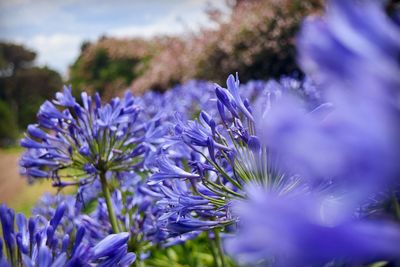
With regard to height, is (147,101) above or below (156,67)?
below

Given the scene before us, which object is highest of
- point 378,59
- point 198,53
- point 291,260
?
point 198,53

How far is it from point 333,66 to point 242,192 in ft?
3.23

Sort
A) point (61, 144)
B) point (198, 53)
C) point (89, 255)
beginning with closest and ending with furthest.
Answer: point (89, 255) < point (61, 144) < point (198, 53)

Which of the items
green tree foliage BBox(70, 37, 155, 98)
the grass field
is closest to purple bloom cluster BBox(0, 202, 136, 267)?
the grass field

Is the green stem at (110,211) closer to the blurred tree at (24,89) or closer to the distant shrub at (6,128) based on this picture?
the distant shrub at (6,128)

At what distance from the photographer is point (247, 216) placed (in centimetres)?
48

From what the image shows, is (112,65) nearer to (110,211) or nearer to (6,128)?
(6,128)

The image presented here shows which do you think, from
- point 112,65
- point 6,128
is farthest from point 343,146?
point 6,128

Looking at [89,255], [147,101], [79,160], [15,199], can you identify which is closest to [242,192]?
[89,255]

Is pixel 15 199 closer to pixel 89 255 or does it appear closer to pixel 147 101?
pixel 147 101

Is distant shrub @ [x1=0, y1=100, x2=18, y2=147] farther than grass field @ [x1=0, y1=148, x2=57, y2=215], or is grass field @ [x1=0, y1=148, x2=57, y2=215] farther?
distant shrub @ [x1=0, y1=100, x2=18, y2=147]

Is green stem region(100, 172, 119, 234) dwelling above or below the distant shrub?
below

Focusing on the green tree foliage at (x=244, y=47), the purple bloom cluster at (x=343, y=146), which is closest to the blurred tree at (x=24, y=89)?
the green tree foliage at (x=244, y=47)

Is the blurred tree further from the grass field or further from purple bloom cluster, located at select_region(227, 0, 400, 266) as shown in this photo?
purple bloom cluster, located at select_region(227, 0, 400, 266)
